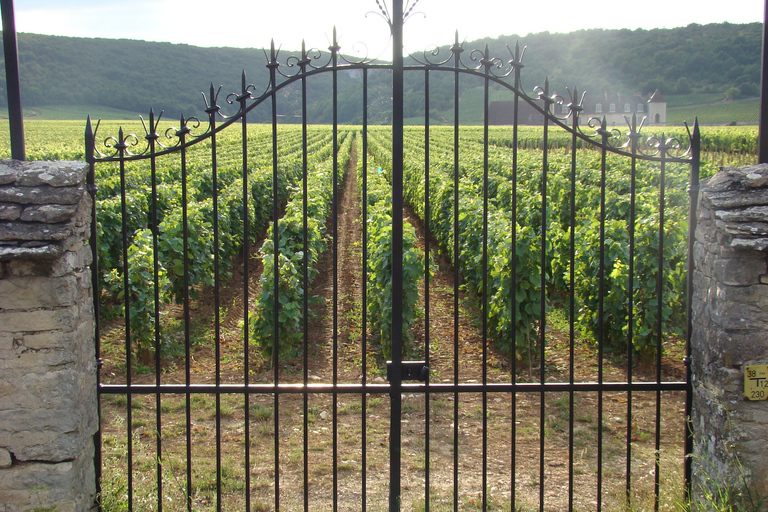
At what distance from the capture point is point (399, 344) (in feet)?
11.2

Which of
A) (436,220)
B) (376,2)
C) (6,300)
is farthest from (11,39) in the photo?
(436,220)

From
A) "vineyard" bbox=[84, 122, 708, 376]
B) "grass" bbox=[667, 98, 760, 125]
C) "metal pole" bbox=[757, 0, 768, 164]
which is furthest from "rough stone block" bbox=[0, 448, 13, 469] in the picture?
"grass" bbox=[667, 98, 760, 125]

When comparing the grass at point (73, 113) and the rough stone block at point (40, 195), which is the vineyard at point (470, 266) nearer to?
the rough stone block at point (40, 195)

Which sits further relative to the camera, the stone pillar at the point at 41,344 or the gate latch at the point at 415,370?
the gate latch at the point at 415,370

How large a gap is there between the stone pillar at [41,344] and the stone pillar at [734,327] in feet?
10.8

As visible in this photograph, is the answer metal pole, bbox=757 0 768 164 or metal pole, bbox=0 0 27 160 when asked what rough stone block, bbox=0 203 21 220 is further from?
metal pole, bbox=757 0 768 164

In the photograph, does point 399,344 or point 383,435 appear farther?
point 383,435

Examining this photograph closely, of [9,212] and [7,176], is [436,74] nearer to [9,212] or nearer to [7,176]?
[7,176]

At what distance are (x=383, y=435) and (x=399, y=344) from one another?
2116 mm

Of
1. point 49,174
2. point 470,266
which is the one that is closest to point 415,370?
point 49,174

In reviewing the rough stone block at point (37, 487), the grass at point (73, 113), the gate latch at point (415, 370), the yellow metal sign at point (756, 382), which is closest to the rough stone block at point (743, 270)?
the yellow metal sign at point (756, 382)

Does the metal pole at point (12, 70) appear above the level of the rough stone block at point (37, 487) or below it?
above

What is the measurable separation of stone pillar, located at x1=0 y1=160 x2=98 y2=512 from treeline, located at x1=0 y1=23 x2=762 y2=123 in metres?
44.4

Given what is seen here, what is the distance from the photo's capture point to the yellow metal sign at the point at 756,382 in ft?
10.2
